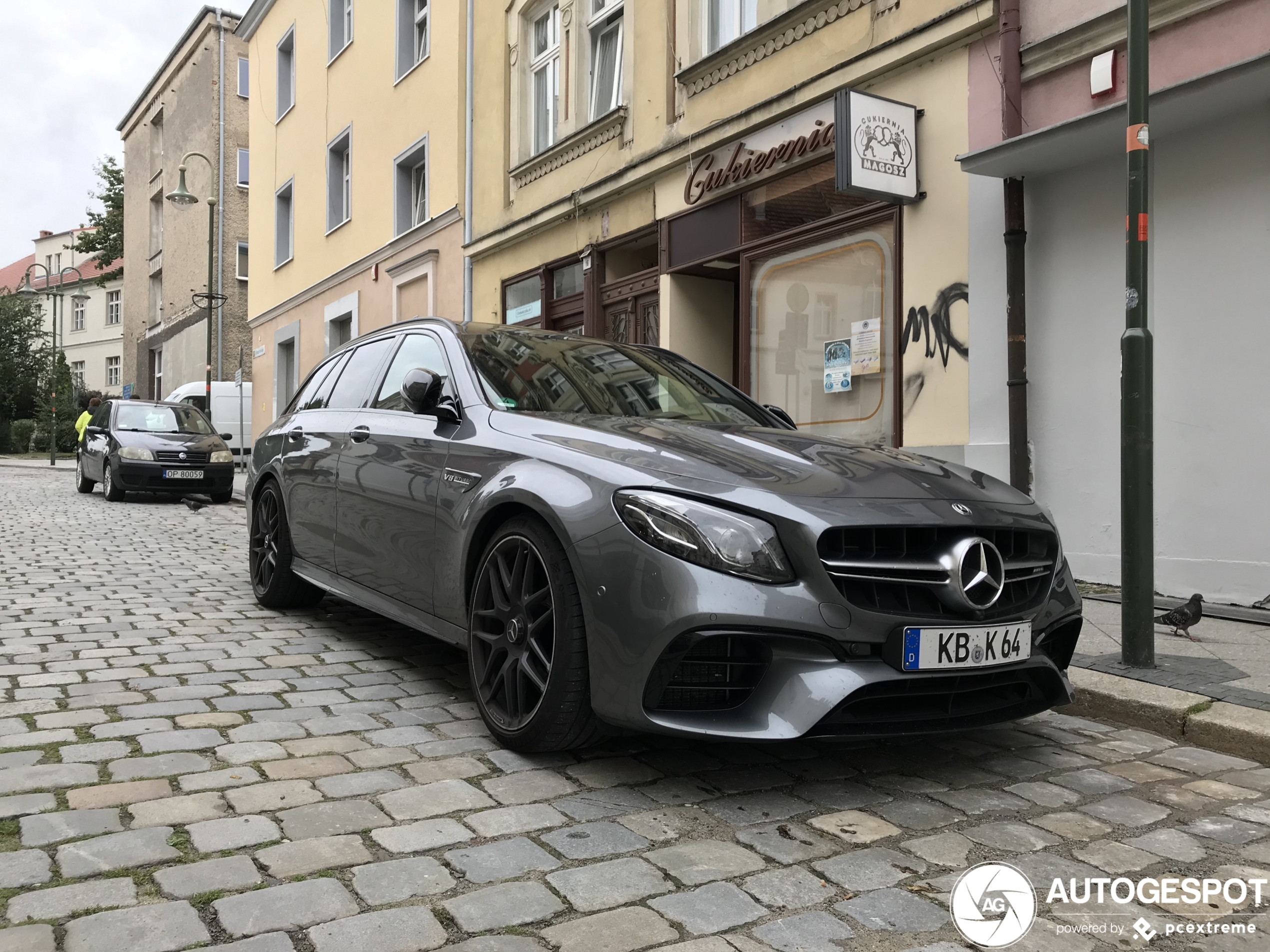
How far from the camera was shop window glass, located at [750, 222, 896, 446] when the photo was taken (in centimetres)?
848

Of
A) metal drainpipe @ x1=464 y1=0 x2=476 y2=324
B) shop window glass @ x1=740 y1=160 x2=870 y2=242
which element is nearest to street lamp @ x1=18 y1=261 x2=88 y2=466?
metal drainpipe @ x1=464 y1=0 x2=476 y2=324

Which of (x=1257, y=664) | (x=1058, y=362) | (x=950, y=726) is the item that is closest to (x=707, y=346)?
(x=1058, y=362)

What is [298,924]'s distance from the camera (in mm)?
2234

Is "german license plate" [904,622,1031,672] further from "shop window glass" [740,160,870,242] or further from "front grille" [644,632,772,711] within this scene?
"shop window glass" [740,160,870,242]

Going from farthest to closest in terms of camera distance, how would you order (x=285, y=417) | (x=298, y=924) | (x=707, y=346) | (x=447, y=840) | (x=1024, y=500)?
(x=707, y=346)
(x=285, y=417)
(x=1024, y=500)
(x=447, y=840)
(x=298, y=924)

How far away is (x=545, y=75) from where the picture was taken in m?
14.1

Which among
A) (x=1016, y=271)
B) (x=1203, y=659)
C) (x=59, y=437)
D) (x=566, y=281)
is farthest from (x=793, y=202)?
(x=59, y=437)

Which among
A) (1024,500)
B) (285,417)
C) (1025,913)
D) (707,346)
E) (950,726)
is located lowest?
(1025,913)

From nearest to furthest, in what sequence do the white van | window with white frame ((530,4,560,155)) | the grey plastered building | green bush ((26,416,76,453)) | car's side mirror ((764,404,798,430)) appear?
1. car's side mirror ((764,404,798,430))
2. window with white frame ((530,4,560,155))
3. the white van
4. the grey plastered building
5. green bush ((26,416,76,453))

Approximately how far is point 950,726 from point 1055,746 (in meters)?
0.90

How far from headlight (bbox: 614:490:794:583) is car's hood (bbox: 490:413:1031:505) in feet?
0.44

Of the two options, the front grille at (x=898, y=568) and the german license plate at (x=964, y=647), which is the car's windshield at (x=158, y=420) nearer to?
the front grille at (x=898, y=568)

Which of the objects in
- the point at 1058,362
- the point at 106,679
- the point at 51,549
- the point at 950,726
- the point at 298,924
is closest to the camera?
the point at 298,924

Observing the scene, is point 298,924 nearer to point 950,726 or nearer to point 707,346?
point 950,726
